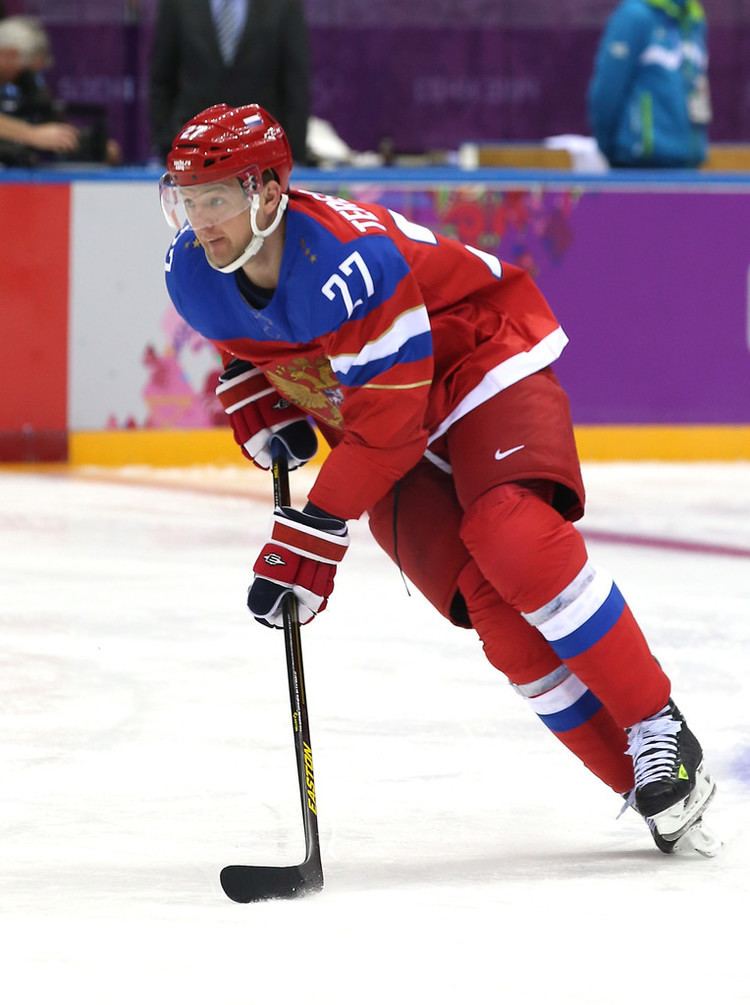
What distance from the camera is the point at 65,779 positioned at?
2.79m

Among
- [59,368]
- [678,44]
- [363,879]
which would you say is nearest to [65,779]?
[363,879]

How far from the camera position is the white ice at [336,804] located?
198cm

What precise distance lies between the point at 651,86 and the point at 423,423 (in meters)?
4.32

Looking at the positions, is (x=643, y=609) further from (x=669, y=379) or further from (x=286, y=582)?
(x=669, y=379)

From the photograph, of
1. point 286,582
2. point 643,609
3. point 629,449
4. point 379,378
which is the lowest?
point 629,449

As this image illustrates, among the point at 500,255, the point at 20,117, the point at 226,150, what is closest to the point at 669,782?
the point at 226,150

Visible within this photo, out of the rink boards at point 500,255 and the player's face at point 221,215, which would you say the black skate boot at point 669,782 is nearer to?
the player's face at point 221,215

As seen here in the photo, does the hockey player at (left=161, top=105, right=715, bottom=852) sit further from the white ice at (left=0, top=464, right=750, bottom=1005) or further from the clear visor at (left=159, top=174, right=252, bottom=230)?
the white ice at (left=0, top=464, right=750, bottom=1005)

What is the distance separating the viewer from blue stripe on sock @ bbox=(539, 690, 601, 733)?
250 cm

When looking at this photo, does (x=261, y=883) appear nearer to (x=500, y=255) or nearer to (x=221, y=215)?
(x=221, y=215)

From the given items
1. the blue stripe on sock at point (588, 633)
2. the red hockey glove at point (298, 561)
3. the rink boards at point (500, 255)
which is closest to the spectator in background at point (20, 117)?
the rink boards at point (500, 255)

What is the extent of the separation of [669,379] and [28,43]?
2.42 m

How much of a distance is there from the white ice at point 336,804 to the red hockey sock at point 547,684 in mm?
128

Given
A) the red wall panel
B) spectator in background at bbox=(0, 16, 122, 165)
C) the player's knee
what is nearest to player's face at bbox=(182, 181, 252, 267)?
the player's knee
